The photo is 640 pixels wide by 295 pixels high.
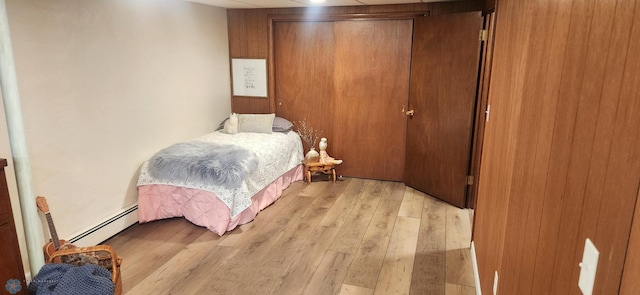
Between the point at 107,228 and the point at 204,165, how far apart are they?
0.91 metres

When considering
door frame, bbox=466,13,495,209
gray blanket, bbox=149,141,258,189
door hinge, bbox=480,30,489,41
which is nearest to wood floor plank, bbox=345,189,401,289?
door frame, bbox=466,13,495,209

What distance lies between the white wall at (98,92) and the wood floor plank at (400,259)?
2.28 meters

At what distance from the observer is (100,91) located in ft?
10.2

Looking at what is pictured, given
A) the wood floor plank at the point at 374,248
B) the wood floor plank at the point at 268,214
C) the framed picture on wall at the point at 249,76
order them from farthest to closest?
the framed picture on wall at the point at 249,76 < the wood floor plank at the point at 268,214 < the wood floor plank at the point at 374,248

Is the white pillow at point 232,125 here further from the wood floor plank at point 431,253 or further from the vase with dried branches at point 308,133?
the wood floor plank at point 431,253

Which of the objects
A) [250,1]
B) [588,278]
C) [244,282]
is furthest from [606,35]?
[250,1]

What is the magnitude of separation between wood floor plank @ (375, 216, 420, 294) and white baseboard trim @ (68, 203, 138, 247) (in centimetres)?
220

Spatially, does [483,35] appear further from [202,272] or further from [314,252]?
[202,272]

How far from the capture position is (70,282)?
216cm

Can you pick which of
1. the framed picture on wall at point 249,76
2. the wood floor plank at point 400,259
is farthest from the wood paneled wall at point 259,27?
the wood floor plank at point 400,259

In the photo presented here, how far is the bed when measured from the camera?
333 centimetres

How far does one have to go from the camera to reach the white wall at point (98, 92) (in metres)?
2.60

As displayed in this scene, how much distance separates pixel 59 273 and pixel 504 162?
2424 mm

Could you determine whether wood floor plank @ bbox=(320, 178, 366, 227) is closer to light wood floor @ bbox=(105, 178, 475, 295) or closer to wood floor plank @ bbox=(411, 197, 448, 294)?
light wood floor @ bbox=(105, 178, 475, 295)
